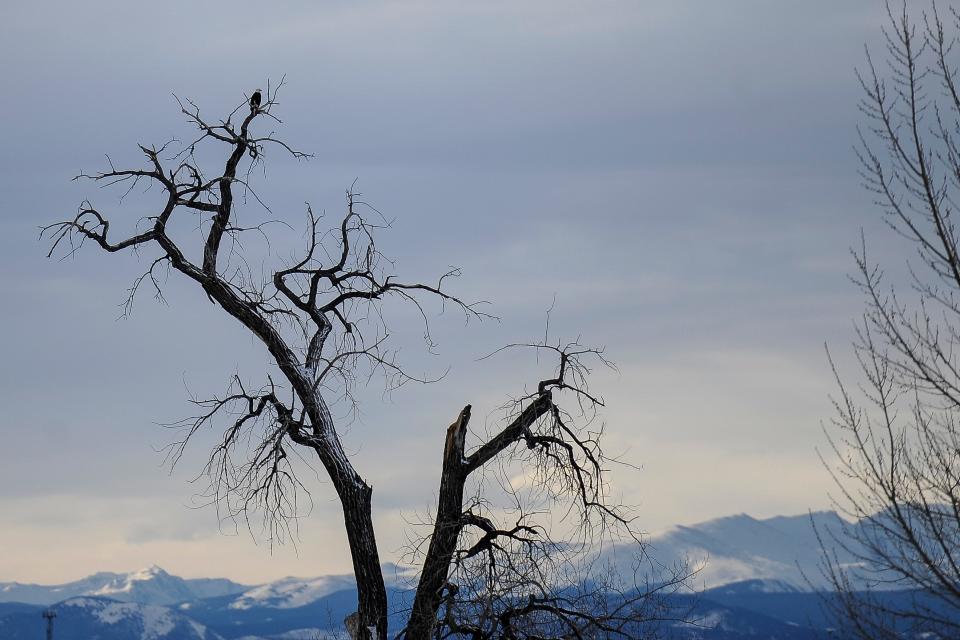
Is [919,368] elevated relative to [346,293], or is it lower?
lower

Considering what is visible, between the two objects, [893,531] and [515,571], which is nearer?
[893,531]

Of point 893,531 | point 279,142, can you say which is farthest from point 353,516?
point 893,531

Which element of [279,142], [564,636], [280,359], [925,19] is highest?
[279,142]

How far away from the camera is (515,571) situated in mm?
11836

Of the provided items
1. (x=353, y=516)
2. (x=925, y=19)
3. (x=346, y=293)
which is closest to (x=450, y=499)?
(x=353, y=516)

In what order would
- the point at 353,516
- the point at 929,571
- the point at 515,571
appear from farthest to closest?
the point at 353,516
the point at 515,571
the point at 929,571

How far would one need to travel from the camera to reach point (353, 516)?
41.3 feet

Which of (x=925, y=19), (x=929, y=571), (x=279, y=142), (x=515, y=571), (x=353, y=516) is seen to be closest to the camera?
(x=929, y=571)

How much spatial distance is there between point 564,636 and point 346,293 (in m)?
4.51

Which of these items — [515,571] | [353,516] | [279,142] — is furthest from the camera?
[279,142]

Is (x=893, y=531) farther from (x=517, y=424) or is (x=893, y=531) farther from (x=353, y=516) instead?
(x=353, y=516)

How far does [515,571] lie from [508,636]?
0.64 metres

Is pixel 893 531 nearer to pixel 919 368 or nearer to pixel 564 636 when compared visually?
pixel 919 368

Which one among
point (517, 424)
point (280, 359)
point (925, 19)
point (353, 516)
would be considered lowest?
point (353, 516)
